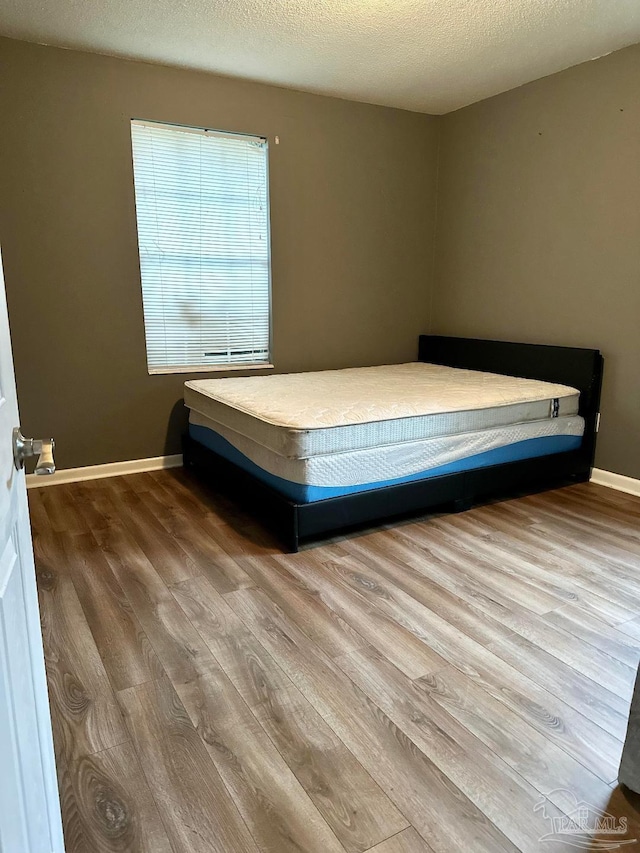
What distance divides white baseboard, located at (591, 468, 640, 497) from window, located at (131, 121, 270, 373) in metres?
2.45

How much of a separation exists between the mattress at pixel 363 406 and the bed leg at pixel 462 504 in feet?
1.24

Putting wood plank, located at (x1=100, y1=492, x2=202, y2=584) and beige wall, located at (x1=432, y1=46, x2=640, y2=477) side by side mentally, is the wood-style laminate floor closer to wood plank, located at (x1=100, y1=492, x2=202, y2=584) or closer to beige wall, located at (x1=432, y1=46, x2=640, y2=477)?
wood plank, located at (x1=100, y1=492, x2=202, y2=584)

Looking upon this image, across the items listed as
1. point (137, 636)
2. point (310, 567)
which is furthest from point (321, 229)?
point (137, 636)

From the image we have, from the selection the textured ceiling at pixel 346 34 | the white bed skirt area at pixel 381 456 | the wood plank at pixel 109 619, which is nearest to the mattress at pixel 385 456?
the white bed skirt area at pixel 381 456

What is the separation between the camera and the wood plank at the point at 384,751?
1.23 metres

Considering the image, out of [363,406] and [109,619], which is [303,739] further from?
[363,406]

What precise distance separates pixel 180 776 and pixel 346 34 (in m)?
3.40

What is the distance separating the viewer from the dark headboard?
3.51 metres

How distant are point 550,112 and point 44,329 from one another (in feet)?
11.3

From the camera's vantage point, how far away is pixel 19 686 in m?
0.83

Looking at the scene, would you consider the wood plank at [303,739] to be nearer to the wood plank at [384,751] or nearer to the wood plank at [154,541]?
the wood plank at [384,751]

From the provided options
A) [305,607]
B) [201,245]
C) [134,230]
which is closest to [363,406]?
[305,607]

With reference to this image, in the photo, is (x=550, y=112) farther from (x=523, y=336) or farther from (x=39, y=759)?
(x=39, y=759)

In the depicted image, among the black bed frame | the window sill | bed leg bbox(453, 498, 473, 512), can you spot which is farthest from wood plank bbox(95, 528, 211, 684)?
bed leg bbox(453, 498, 473, 512)
